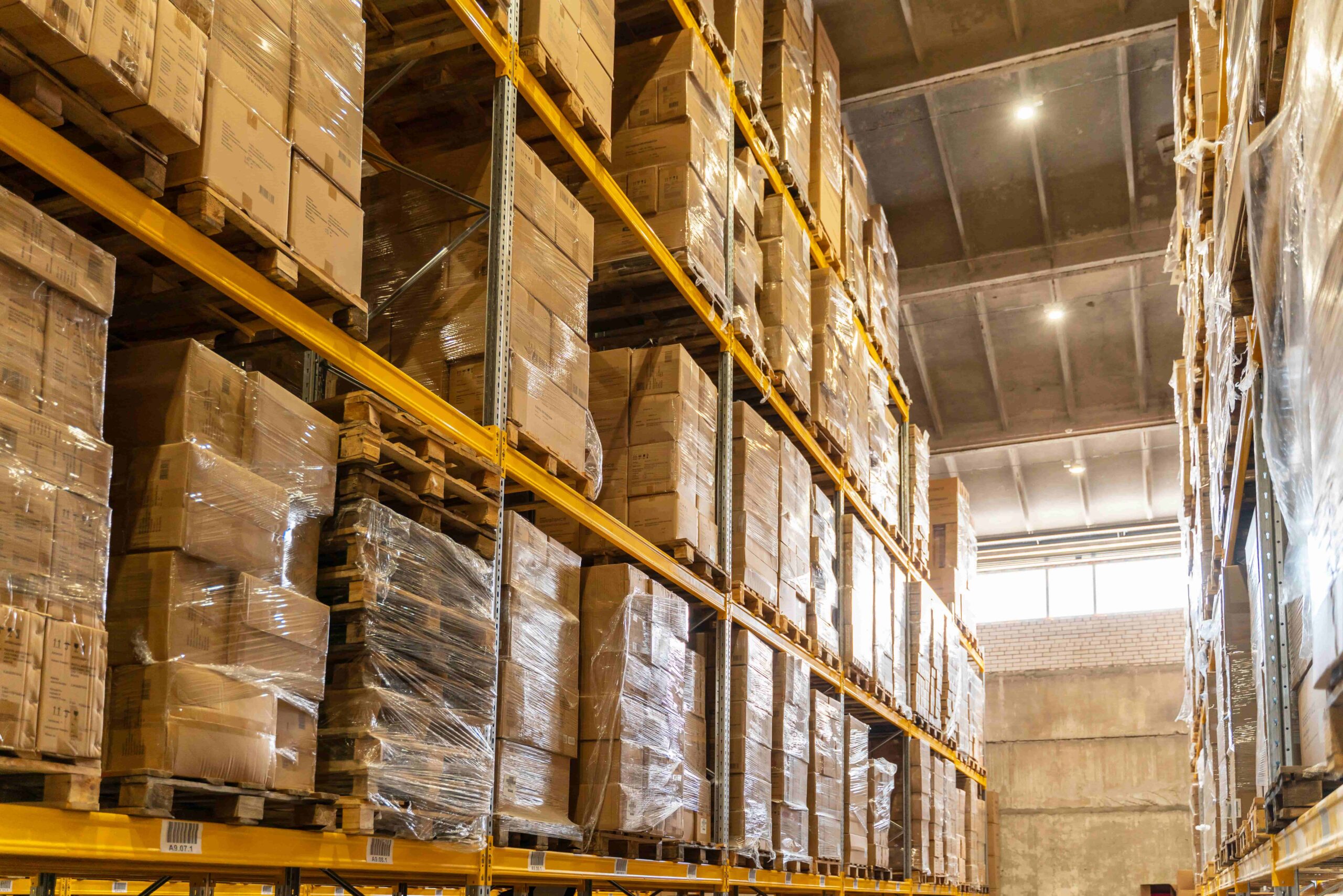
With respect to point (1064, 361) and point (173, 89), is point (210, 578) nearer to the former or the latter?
point (173, 89)

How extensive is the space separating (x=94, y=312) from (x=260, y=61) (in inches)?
38.0

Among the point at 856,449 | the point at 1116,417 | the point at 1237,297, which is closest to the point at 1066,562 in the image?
the point at 1116,417

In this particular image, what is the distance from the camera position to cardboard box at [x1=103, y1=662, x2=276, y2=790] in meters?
2.96

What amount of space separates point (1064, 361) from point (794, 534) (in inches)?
331

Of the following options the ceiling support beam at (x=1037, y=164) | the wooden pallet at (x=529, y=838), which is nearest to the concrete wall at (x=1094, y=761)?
the ceiling support beam at (x=1037, y=164)

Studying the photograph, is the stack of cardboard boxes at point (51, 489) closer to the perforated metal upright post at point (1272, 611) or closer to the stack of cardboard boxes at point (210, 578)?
the stack of cardboard boxes at point (210, 578)

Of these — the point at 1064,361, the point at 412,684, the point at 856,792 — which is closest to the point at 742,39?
the point at 412,684

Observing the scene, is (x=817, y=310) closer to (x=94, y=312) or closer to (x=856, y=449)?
(x=856, y=449)

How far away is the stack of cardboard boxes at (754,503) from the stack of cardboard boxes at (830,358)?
1.12 metres

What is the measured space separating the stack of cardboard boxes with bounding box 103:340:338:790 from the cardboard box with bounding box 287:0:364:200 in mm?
733

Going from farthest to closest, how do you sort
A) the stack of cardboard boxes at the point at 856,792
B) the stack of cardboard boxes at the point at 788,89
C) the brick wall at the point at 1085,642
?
the brick wall at the point at 1085,642 < the stack of cardboard boxes at the point at 856,792 < the stack of cardboard boxes at the point at 788,89

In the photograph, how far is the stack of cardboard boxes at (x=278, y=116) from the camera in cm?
319

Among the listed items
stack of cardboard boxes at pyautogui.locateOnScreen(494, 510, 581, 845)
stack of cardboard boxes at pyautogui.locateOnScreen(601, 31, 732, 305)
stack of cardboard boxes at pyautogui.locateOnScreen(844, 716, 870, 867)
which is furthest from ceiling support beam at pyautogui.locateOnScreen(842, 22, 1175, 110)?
stack of cardboard boxes at pyautogui.locateOnScreen(494, 510, 581, 845)

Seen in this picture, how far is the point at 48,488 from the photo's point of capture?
8.84 feet
